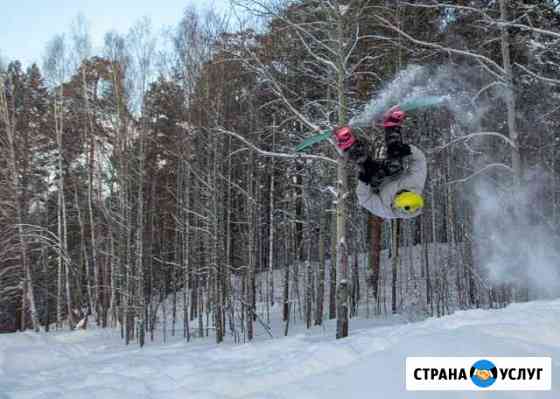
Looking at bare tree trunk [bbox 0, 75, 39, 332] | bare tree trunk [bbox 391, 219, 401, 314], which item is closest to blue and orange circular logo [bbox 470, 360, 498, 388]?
bare tree trunk [bbox 391, 219, 401, 314]

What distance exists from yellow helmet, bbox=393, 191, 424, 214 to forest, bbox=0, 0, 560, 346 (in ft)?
11.0

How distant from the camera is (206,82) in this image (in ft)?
41.7

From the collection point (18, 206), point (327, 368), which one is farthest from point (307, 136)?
point (18, 206)

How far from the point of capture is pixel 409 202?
5859mm

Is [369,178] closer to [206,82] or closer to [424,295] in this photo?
[206,82]

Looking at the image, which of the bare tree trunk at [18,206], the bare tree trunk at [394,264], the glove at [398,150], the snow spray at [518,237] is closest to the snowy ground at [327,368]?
the glove at [398,150]

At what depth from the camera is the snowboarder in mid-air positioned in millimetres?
6230

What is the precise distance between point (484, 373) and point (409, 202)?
2.21 metres

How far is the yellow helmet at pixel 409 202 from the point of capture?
585 centimetres

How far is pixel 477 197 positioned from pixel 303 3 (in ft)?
30.1

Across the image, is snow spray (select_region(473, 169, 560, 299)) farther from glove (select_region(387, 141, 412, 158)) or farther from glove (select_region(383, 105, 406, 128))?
glove (select_region(383, 105, 406, 128))

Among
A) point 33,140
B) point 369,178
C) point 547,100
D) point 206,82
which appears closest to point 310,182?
point 206,82

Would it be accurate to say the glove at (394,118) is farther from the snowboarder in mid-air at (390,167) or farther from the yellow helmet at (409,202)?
the yellow helmet at (409,202)

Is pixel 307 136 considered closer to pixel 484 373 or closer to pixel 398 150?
pixel 398 150
